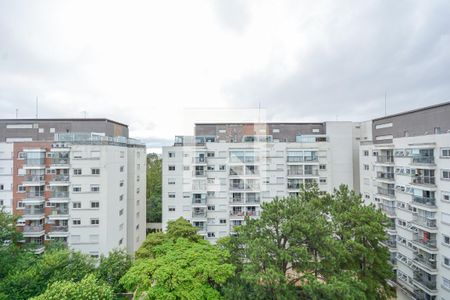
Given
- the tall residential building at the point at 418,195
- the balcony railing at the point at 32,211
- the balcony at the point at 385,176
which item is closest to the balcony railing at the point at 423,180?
the tall residential building at the point at 418,195

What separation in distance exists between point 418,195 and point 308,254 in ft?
47.2

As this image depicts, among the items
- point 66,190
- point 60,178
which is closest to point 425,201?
point 66,190

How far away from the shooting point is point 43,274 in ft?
55.4

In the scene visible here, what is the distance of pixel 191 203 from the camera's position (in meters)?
26.3

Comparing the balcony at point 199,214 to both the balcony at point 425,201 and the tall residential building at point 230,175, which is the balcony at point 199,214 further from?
the balcony at point 425,201

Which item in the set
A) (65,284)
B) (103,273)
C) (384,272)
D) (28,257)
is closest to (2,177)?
(28,257)

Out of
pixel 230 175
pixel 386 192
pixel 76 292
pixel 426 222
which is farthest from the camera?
pixel 230 175

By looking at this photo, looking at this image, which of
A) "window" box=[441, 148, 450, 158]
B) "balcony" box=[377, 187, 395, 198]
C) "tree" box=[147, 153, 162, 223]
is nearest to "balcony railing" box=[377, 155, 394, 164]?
"balcony" box=[377, 187, 395, 198]

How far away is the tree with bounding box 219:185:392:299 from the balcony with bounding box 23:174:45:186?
2030cm

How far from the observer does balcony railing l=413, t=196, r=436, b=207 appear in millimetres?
19438

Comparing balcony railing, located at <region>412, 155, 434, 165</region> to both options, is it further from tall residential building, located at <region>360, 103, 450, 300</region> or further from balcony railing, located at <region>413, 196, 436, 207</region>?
balcony railing, located at <region>413, 196, 436, 207</region>

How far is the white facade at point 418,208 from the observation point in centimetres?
1869

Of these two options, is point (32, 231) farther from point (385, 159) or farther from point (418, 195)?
point (385, 159)

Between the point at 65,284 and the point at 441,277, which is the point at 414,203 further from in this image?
the point at 65,284
